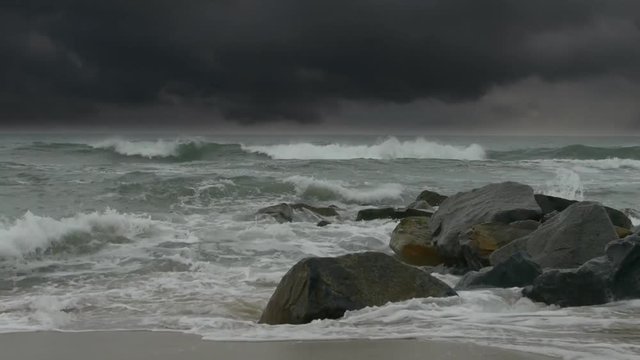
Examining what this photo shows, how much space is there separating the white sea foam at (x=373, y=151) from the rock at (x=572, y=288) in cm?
3170

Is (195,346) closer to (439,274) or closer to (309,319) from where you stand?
(309,319)

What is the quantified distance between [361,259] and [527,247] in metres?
2.52

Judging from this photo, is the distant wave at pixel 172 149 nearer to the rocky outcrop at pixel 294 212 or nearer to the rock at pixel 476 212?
the rocky outcrop at pixel 294 212

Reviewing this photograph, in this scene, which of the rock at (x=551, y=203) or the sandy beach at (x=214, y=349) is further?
the rock at (x=551, y=203)

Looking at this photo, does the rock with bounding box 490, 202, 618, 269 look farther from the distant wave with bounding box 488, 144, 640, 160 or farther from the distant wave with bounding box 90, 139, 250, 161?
the distant wave with bounding box 488, 144, 640, 160

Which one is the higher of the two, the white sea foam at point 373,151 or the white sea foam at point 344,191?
the white sea foam at point 373,151

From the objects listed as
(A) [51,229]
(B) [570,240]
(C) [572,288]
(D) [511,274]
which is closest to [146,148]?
(A) [51,229]

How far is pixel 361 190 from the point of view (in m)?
18.6

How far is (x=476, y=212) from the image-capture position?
9.53 m

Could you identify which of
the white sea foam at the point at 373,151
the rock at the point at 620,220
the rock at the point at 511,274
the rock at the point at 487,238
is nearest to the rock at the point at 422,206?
the rock at the point at 620,220

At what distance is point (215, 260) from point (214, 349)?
14.3ft

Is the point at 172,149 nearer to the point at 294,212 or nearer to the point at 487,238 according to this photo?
the point at 294,212

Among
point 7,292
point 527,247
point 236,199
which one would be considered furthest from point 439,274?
point 236,199

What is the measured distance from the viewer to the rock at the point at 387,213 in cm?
1245
